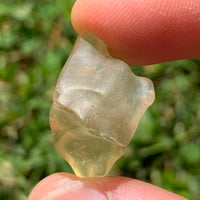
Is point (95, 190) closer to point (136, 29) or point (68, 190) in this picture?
point (68, 190)

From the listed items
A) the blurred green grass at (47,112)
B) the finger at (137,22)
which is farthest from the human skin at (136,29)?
the blurred green grass at (47,112)

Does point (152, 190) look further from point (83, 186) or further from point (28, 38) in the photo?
point (28, 38)

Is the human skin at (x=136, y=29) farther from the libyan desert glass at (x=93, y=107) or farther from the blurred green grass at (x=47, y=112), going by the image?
the blurred green grass at (x=47, y=112)

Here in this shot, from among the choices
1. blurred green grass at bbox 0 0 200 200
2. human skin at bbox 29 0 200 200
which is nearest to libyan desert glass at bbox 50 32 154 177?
human skin at bbox 29 0 200 200

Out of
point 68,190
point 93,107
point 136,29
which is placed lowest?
point 68,190

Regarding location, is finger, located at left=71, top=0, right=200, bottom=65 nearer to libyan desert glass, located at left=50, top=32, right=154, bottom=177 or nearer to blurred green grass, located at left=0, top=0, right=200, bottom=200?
libyan desert glass, located at left=50, top=32, right=154, bottom=177

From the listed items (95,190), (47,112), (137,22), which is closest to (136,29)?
(137,22)

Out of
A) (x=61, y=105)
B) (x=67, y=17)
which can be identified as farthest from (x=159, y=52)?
(x=67, y=17)
